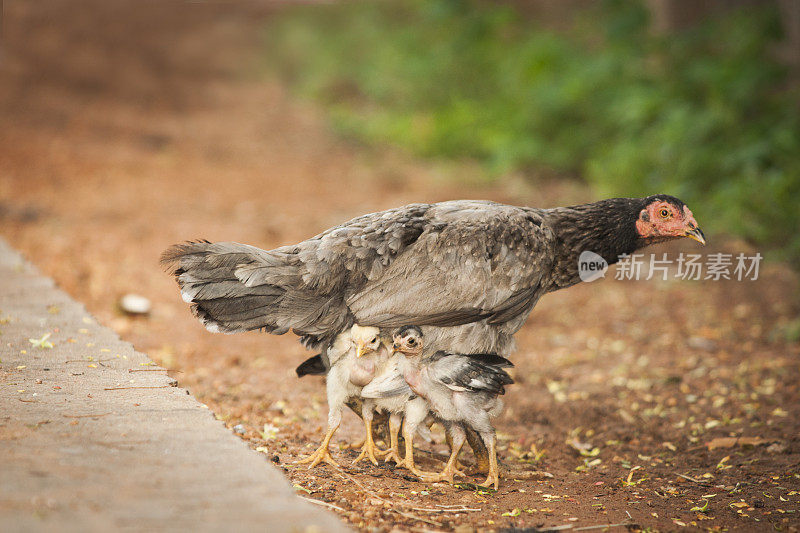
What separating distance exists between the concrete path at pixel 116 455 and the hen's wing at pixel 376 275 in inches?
21.1

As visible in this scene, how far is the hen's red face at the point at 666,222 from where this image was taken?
4344mm

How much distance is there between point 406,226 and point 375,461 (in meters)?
1.22

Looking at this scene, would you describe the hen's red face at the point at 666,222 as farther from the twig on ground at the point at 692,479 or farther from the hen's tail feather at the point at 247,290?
the hen's tail feather at the point at 247,290

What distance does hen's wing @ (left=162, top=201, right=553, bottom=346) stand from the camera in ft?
12.4

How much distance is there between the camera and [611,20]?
1216 cm

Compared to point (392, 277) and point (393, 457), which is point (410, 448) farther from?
point (392, 277)

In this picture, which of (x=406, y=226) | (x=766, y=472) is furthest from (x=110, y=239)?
(x=766, y=472)

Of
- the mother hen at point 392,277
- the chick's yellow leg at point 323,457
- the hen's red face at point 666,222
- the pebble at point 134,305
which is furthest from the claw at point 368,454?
the pebble at point 134,305

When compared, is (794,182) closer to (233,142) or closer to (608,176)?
(608,176)

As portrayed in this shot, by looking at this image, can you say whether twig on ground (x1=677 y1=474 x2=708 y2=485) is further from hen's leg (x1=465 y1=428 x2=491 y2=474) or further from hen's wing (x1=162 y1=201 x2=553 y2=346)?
hen's wing (x1=162 y1=201 x2=553 y2=346)

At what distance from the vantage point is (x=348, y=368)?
12.9ft

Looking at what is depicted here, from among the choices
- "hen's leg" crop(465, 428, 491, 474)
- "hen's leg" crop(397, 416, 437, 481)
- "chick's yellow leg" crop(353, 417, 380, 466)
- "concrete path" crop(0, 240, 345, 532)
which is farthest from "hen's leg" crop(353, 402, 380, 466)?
"concrete path" crop(0, 240, 345, 532)

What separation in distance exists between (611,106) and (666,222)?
6.60 metres

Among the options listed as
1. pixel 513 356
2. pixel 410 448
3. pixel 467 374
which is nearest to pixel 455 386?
pixel 467 374
